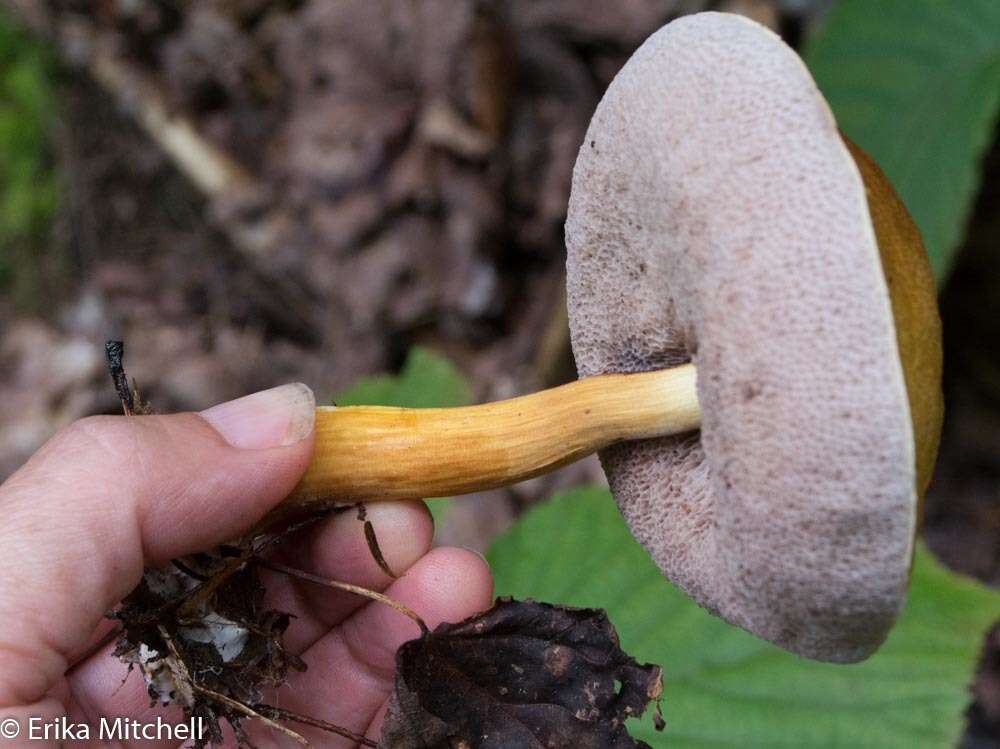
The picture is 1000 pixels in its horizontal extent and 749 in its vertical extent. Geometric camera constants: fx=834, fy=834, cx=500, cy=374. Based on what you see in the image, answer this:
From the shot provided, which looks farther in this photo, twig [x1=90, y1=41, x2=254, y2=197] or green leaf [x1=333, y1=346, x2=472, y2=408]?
twig [x1=90, y1=41, x2=254, y2=197]

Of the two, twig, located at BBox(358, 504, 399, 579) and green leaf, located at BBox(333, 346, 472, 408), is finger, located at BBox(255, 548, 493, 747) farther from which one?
green leaf, located at BBox(333, 346, 472, 408)

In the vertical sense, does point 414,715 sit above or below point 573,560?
above

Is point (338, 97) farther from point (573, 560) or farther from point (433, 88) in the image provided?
point (573, 560)

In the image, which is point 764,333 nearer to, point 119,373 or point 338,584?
point 338,584

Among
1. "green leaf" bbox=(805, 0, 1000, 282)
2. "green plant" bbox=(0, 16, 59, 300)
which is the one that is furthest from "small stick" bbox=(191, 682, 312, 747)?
"green plant" bbox=(0, 16, 59, 300)

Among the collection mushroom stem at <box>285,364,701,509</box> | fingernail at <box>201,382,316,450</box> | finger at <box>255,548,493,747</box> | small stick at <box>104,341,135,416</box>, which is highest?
small stick at <box>104,341,135,416</box>

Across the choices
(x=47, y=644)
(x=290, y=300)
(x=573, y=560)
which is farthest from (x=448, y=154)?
(x=47, y=644)

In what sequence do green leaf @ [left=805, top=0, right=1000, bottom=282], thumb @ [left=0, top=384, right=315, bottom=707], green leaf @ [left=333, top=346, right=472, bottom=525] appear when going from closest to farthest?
1. thumb @ [left=0, top=384, right=315, bottom=707]
2. green leaf @ [left=805, top=0, right=1000, bottom=282]
3. green leaf @ [left=333, top=346, right=472, bottom=525]

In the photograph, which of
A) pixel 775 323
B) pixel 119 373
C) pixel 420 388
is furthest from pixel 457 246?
pixel 775 323
